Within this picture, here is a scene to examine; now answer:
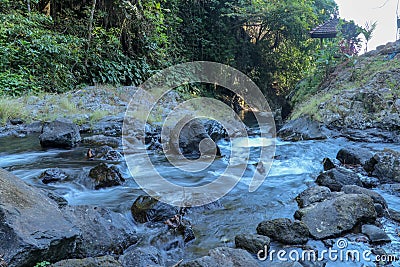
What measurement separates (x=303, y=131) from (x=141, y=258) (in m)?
7.10

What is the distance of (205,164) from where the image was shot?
5445 millimetres

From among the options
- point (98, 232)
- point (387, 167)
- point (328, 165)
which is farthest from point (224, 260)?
point (328, 165)

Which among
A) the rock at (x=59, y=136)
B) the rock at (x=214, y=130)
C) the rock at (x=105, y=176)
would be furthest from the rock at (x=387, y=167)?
the rock at (x=59, y=136)

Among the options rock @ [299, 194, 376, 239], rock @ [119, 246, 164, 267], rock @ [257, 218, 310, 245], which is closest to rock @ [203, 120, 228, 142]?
rock @ [299, 194, 376, 239]

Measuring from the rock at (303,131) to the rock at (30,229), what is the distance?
271 inches

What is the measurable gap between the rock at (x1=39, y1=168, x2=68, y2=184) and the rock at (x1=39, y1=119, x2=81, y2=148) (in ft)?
5.78

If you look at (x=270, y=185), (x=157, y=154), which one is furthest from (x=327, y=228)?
(x=157, y=154)

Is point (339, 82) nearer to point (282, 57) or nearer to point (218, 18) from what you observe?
point (218, 18)

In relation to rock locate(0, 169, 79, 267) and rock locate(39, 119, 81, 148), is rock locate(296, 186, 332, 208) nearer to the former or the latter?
rock locate(0, 169, 79, 267)

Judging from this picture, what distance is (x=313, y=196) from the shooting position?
3.46m

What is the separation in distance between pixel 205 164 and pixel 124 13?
930 cm

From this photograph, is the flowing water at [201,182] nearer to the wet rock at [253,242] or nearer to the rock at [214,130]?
the wet rock at [253,242]

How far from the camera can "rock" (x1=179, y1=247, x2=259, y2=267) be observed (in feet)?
6.33

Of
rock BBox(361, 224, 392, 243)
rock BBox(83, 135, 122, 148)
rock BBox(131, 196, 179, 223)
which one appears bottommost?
rock BBox(361, 224, 392, 243)
